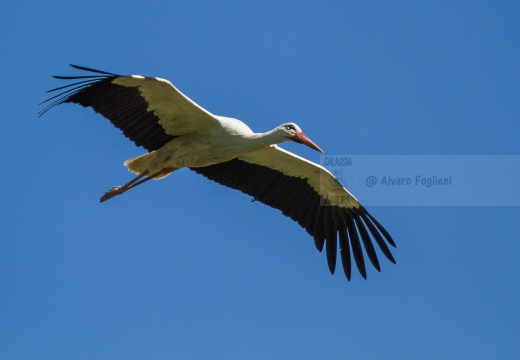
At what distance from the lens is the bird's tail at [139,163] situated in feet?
43.3

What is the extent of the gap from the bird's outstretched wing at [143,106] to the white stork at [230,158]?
0.01 meters

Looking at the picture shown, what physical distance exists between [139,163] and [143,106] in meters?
0.93

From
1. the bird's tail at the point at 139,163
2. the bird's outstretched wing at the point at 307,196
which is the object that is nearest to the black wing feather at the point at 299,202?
the bird's outstretched wing at the point at 307,196

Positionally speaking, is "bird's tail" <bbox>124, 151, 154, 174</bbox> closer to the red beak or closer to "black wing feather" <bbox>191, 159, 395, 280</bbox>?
"black wing feather" <bbox>191, 159, 395, 280</bbox>

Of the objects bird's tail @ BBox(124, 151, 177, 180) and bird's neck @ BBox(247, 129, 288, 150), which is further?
bird's tail @ BBox(124, 151, 177, 180)

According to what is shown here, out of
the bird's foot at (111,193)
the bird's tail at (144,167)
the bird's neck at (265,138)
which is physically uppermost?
Answer: the bird's neck at (265,138)

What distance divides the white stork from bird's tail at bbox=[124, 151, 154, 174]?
0.01 metres

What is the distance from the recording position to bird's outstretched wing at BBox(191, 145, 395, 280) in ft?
45.3

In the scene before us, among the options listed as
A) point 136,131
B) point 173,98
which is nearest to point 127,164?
point 136,131

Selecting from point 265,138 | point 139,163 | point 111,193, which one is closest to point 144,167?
point 139,163

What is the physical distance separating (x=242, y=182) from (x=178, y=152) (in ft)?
4.98

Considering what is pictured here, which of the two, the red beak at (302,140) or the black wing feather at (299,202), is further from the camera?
the black wing feather at (299,202)

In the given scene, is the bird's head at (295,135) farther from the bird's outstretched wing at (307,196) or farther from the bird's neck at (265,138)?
the bird's outstretched wing at (307,196)

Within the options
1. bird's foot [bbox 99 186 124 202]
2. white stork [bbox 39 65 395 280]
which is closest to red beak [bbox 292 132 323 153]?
white stork [bbox 39 65 395 280]
